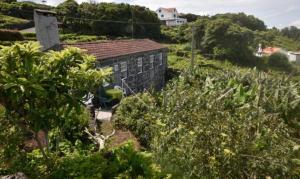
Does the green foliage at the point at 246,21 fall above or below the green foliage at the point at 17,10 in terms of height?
below

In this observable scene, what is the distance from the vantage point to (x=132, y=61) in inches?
958

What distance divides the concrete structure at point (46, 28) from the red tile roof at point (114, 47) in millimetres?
749

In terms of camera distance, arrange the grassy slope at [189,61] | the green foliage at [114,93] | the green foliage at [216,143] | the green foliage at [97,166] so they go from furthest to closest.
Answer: the grassy slope at [189,61] → the green foliage at [114,93] → the green foliage at [216,143] → the green foliage at [97,166]

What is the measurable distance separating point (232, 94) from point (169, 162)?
27.6 feet

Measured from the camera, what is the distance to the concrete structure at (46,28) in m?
17.9

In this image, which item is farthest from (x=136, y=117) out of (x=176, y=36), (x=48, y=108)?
(x=176, y=36)

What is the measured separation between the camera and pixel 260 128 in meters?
10.4

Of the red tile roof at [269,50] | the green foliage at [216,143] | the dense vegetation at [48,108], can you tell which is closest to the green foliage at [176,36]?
the red tile roof at [269,50]

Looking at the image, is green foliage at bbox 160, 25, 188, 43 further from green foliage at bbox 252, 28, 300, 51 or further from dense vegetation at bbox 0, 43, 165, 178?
dense vegetation at bbox 0, 43, 165, 178

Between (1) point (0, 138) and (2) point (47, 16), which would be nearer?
(1) point (0, 138)

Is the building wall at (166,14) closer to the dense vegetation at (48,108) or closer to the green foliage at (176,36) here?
the green foliage at (176,36)

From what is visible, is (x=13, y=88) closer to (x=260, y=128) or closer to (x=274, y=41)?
(x=260, y=128)

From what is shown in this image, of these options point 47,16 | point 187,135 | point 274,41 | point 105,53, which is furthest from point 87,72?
point 274,41

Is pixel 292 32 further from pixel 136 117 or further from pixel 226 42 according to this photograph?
pixel 136 117
